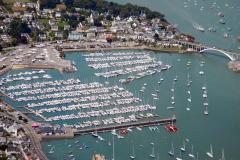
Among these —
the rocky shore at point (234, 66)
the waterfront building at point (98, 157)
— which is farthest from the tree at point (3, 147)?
the rocky shore at point (234, 66)

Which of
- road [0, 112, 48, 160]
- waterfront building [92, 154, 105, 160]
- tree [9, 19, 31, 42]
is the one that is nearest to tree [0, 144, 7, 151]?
road [0, 112, 48, 160]

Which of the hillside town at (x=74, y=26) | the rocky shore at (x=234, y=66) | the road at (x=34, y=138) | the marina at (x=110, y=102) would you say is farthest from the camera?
the hillside town at (x=74, y=26)

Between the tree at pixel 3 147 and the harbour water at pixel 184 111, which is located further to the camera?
the harbour water at pixel 184 111

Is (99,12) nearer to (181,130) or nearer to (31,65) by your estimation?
(31,65)

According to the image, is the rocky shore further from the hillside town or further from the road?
the road

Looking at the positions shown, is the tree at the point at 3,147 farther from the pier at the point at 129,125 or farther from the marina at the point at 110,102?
the pier at the point at 129,125

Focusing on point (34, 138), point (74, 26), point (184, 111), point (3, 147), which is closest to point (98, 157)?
point (34, 138)

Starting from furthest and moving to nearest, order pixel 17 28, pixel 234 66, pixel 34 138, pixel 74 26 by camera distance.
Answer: pixel 74 26
pixel 17 28
pixel 234 66
pixel 34 138

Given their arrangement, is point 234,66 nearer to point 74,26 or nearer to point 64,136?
point 74,26

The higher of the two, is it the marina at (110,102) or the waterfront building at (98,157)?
the marina at (110,102)

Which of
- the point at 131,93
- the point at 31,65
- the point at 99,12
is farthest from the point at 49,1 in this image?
the point at 131,93
